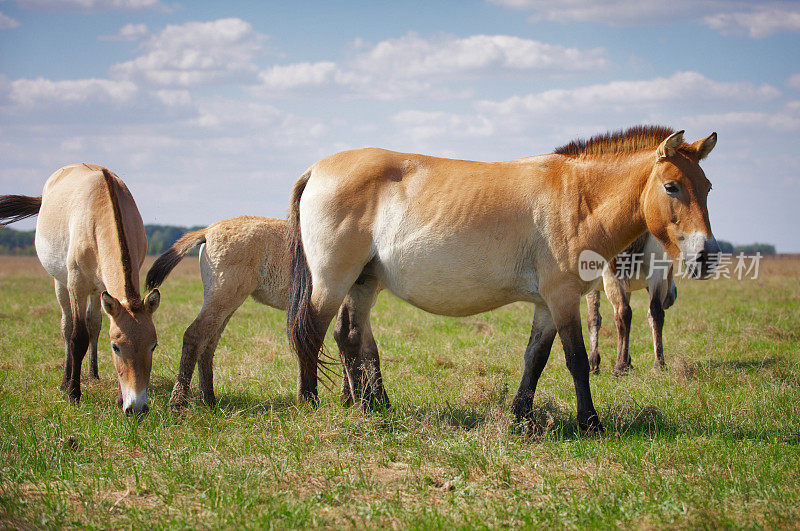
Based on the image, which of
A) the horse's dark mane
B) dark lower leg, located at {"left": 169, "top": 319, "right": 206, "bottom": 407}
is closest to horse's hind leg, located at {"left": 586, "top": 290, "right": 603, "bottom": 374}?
dark lower leg, located at {"left": 169, "top": 319, "right": 206, "bottom": 407}

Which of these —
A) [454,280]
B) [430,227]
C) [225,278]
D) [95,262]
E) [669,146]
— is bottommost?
[225,278]

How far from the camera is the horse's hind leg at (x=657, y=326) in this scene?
7957mm

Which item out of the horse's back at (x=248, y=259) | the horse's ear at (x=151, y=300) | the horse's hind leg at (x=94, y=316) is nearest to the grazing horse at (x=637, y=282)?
the horse's back at (x=248, y=259)

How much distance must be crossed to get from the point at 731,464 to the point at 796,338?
6.29m

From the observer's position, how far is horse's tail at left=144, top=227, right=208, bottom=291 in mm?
6391

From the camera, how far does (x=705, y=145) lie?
4.73 m

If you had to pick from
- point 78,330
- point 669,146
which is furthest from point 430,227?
point 78,330

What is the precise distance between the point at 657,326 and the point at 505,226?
14.3 feet

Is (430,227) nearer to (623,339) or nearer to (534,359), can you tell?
(534,359)

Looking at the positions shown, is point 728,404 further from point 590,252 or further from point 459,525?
point 459,525

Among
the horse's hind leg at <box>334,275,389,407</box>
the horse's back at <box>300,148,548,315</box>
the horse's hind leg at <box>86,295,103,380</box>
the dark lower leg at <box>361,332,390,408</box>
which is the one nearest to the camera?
the horse's back at <box>300,148,548,315</box>

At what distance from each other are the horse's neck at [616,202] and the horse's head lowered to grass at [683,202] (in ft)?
0.31

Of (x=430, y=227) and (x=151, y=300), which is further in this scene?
(x=151, y=300)

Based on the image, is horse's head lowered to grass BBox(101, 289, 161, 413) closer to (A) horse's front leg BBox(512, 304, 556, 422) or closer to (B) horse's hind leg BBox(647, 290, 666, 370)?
(A) horse's front leg BBox(512, 304, 556, 422)
